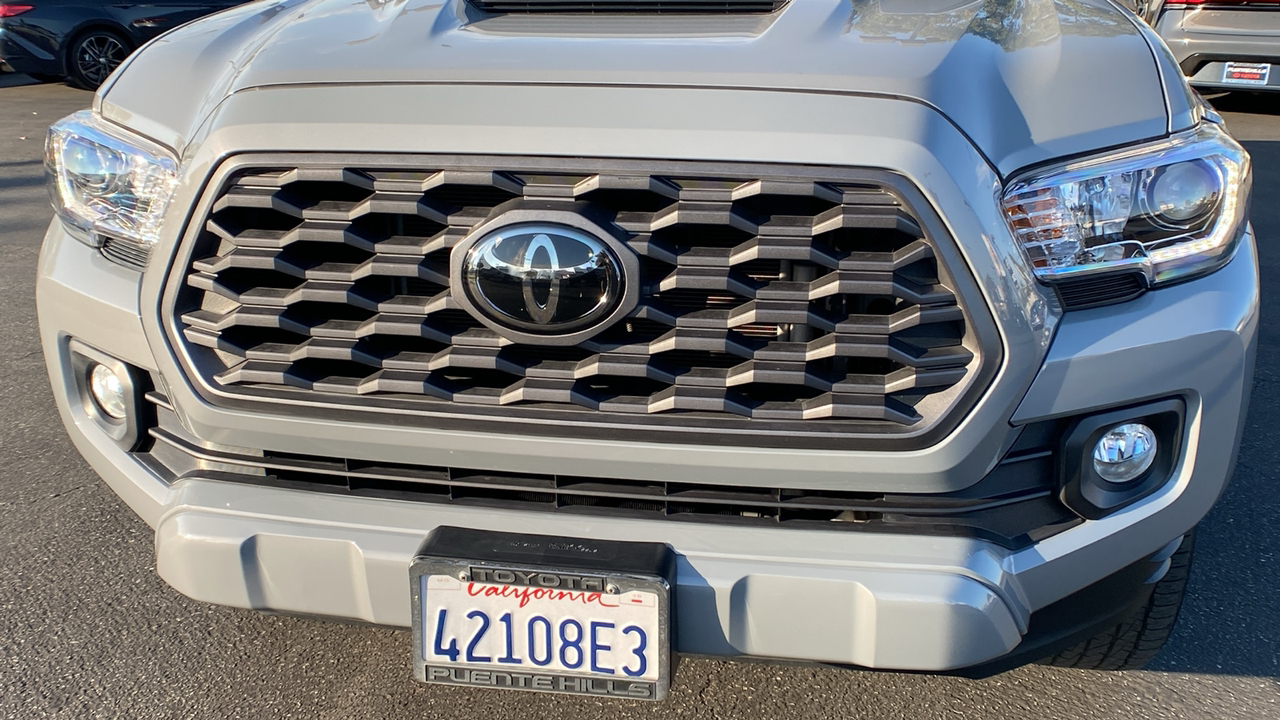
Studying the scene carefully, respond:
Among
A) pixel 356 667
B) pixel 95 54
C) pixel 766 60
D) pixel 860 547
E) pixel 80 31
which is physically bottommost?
pixel 95 54

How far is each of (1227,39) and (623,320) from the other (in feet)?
23.6

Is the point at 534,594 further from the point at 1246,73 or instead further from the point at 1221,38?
the point at 1246,73

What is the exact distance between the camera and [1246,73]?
733 centimetres

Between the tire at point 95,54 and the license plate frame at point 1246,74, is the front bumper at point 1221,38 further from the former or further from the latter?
the tire at point 95,54

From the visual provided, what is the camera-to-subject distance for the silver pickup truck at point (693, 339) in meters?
1.60

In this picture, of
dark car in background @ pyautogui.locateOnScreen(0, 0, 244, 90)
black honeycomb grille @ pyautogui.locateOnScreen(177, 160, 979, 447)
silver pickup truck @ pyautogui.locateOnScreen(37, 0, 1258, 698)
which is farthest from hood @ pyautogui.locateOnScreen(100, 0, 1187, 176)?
dark car in background @ pyautogui.locateOnScreen(0, 0, 244, 90)

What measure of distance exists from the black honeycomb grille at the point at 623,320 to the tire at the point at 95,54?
9674 millimetres

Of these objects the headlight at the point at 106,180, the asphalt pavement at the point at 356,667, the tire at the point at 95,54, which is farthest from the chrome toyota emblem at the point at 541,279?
the tire at the point at 95,54

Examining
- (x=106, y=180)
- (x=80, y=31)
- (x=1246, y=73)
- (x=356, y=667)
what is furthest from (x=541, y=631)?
(x=80, y=31)

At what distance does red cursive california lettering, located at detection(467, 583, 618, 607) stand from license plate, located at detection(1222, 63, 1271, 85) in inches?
294

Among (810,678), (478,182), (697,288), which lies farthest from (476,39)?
(810,678)

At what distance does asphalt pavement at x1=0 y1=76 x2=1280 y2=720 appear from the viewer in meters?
2.16

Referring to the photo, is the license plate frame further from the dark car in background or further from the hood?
the dark car in background

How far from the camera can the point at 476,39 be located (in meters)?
1.86
